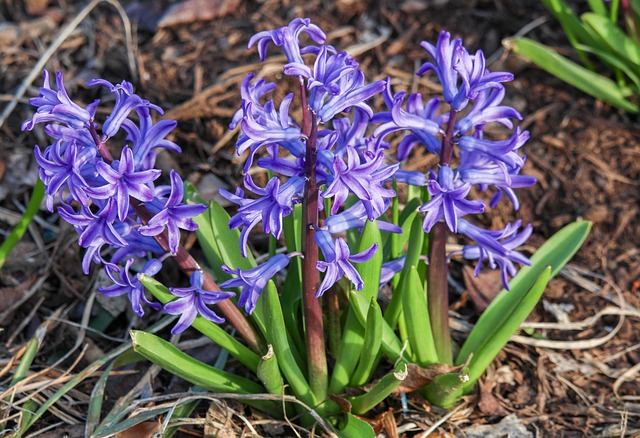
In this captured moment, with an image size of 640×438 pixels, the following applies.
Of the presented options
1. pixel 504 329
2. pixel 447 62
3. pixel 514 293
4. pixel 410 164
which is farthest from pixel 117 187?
pixel 410 164

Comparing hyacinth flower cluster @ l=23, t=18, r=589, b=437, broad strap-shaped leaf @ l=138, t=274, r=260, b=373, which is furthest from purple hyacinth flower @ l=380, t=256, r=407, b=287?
broad strap-shaped leaf @ l=138, t=274, r=260, b=373

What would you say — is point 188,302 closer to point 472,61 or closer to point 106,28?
point 472,61

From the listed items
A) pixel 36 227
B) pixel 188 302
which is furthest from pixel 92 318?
pixel 188 302

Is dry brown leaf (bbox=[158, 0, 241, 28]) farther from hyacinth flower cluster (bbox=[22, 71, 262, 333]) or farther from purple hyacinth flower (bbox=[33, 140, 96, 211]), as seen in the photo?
purple hyacinth flower (bbox=[33, 140, 96, 211])

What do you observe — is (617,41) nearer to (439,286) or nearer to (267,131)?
(439,286)

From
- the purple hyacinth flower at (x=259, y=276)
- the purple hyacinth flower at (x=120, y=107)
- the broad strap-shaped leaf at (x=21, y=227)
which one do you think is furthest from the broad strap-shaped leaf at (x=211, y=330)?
the broad strap-shaped leaf at (x=21, y=227)

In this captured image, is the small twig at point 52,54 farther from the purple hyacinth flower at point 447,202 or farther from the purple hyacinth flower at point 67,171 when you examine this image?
the purple hyacinth flower at point 447,202

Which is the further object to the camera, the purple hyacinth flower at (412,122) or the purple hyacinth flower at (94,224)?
the purple hyacinth flower at (412,122)
